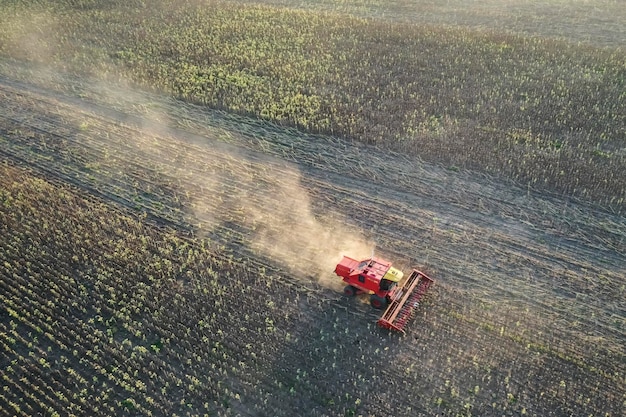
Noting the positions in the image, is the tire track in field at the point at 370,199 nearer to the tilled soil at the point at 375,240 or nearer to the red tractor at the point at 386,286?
the tilled soil at the point at 375,240

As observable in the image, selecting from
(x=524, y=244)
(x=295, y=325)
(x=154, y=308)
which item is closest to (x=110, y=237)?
(x=154, y=308)

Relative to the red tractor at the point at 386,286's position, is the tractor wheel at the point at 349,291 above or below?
below

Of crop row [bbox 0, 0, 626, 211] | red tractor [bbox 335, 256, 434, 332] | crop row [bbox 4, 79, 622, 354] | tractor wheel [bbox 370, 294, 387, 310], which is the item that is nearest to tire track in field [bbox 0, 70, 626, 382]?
crop row [bbox 4, 79, 622, 354]

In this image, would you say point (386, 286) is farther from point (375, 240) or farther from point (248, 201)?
point (248, 201)

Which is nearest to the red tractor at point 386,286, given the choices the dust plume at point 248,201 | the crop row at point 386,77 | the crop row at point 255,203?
the dust plume at point 248,201

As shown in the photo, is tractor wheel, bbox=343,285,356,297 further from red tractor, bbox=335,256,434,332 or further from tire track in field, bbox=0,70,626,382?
tire track in field, bbox=0,70,626,382

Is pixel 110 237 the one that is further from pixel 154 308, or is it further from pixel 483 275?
pixel 483 275

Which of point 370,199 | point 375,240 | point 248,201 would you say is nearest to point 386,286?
point 375,240
